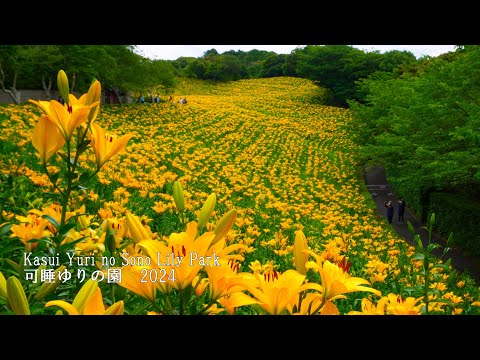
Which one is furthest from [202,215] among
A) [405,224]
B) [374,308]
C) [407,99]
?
[407,99]

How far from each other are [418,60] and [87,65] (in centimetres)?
1186

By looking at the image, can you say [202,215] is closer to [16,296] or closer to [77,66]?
[16,296]

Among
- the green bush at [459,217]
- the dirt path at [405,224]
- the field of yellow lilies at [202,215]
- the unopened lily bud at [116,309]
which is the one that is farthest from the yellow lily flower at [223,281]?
the green bush at [459,217]

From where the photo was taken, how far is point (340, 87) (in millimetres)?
15000

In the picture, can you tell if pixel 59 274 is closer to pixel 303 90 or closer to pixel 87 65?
pixel 87 65

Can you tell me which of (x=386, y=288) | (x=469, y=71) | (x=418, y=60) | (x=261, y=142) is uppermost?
(x=418, y=60)

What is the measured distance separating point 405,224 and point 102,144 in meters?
8.23

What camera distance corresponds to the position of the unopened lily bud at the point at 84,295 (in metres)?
0.50

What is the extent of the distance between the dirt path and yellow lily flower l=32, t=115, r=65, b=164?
5.68 metres

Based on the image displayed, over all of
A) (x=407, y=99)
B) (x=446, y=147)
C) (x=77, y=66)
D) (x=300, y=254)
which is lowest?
(x=446, y=147)

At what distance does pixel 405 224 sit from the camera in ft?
26.2

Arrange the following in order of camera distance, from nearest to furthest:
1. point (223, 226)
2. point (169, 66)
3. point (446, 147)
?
point (223, 226), point (446, 147), point (169, 66)

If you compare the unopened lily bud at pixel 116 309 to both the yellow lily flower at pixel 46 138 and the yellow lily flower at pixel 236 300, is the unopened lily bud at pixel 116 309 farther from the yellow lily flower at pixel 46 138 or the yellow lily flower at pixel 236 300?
the yellow lily flower at pixel 46 138
